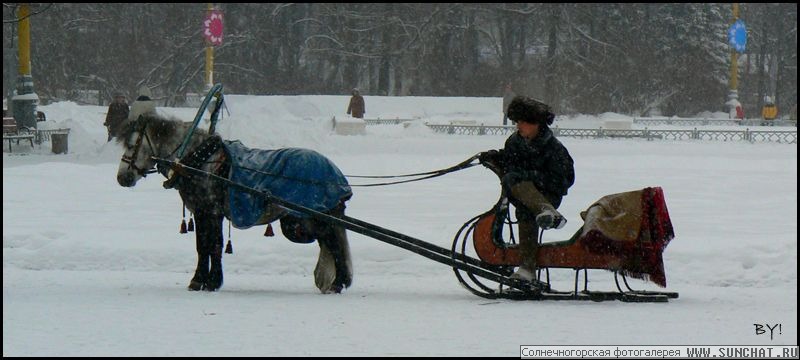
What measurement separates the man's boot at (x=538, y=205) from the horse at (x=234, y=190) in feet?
5.36

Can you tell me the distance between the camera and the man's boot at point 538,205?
876 centimetres

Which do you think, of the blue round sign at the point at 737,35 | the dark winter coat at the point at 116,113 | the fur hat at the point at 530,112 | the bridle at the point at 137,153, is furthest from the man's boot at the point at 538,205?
the blue round sign at the point at 737,35

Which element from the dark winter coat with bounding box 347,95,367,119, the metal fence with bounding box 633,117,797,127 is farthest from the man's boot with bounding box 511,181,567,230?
the metal fence with bounding box 633,117,797,127

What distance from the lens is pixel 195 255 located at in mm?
12742

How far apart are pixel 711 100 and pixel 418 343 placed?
191 feet

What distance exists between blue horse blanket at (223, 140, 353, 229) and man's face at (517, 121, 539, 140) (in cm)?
162

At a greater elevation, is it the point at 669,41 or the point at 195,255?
the point at 669,41

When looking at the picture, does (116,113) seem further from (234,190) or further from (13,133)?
(234,190)

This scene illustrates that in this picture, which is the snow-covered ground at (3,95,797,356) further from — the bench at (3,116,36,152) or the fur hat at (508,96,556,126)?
the bench at (3,116,36,152)

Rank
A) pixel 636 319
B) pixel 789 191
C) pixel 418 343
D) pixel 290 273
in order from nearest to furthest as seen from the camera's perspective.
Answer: pixel 418 343 → pixel 636 319 → pixel 290 273 → pixel 789 191

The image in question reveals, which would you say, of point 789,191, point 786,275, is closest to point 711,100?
point 789,191

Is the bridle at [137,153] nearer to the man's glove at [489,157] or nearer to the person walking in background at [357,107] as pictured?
the man's glove at [489,157]

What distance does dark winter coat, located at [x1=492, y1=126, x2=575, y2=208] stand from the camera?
29.7 feet

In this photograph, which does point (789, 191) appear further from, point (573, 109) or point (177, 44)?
point (177, 44)
